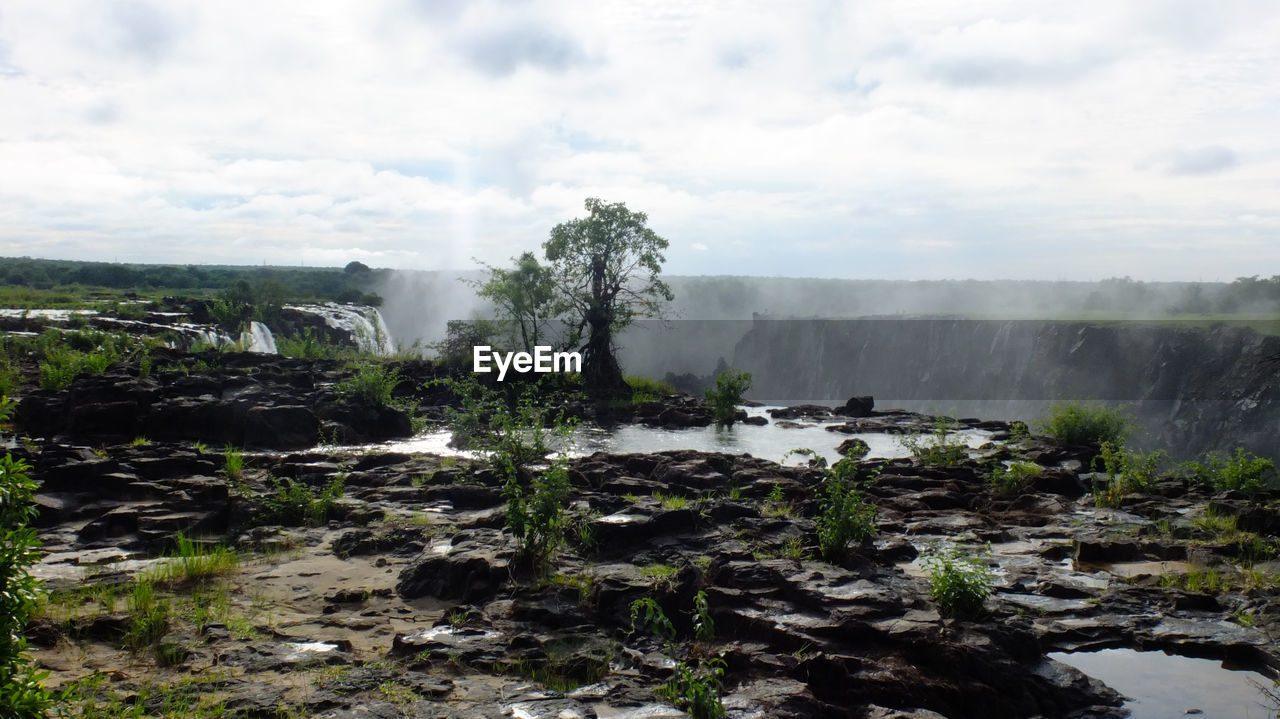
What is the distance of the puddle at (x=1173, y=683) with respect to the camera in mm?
5434

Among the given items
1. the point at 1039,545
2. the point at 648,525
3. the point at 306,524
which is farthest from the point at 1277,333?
the point at 306,524

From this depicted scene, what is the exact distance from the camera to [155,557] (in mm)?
8188

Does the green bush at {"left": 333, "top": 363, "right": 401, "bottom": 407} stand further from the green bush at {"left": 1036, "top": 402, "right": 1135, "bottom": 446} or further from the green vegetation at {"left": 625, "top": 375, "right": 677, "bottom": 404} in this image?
the green bush at {"left": 1036, "top": 402, "right": 1135, "bottom": 446}

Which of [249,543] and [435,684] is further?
[249,543]

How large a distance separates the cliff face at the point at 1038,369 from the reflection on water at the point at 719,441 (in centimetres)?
900

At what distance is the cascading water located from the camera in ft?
129

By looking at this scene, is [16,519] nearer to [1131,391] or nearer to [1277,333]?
[1277,333]

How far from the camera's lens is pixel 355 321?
138 ft

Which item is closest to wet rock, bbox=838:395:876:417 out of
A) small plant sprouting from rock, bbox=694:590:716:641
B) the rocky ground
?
the rocky ground

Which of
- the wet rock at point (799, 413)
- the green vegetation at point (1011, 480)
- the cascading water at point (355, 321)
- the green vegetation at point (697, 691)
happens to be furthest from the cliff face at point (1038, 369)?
the cascading water at point (355, 321)

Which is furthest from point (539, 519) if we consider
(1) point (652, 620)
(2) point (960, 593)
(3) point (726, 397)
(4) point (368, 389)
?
(3) point (726, 397)

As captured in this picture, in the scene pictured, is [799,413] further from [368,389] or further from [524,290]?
[368,389]

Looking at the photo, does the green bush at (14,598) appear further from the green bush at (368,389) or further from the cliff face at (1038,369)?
the cliff face at (1038,369)

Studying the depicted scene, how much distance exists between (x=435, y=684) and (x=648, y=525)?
12.8 feet
